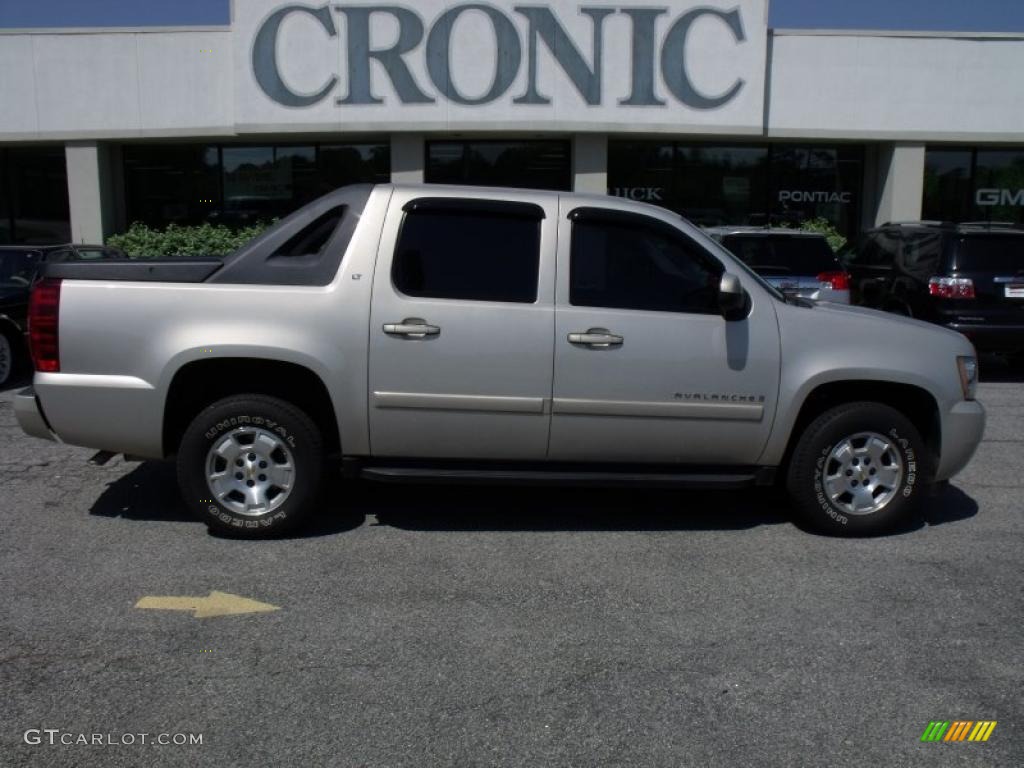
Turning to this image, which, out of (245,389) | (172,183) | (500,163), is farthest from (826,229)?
(245,389)

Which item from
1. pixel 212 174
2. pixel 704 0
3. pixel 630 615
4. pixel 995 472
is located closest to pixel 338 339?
pixel 630 615

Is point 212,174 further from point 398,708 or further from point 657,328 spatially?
point 398,708

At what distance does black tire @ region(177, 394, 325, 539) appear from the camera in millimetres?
5441

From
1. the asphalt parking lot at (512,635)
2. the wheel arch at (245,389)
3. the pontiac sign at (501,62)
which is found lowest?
the asphalt parking lot at (512,635)

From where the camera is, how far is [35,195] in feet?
65.0

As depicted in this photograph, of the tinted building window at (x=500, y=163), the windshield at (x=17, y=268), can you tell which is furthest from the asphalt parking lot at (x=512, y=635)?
the tinted building window at (x=500, y=163)

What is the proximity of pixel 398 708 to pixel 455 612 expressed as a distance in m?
0.94

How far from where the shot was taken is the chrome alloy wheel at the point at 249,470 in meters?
5.48

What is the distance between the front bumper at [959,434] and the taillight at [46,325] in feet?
16.6

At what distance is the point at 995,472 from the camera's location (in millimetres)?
7434

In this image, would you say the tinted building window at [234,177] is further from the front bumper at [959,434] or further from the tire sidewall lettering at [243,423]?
the front bumper at [959,434]

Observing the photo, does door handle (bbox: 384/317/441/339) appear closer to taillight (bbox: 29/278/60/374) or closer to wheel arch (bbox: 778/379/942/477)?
taillight (bbox: 29/278/60/374)

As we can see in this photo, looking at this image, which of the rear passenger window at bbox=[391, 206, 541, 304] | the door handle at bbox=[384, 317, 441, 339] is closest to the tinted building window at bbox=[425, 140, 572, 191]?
the rear passenger window at bbox=[391, 206, 541, 304]

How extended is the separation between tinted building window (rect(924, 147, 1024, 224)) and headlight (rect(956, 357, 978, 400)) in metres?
14.7
